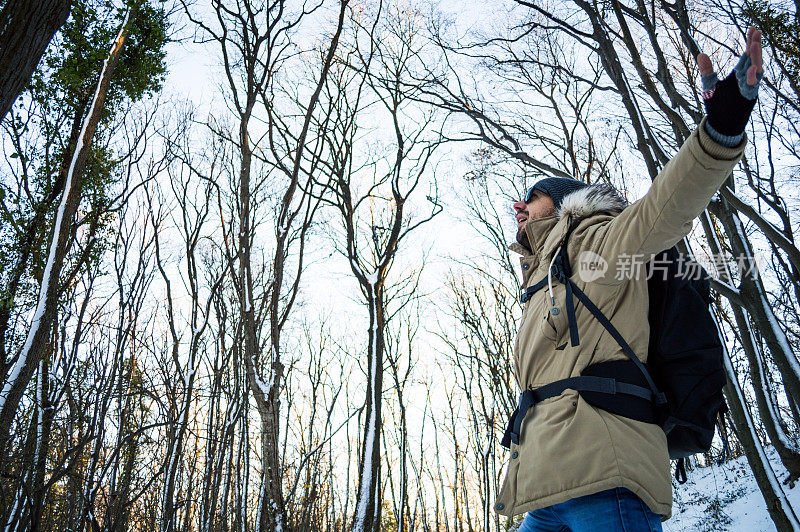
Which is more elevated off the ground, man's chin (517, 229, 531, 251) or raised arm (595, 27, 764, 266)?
man's chin (517, 229, 531, 251)

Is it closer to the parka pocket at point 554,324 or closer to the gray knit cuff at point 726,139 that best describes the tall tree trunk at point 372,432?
the parka pocket at point 554,324

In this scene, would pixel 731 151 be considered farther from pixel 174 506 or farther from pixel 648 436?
pixel 174 506

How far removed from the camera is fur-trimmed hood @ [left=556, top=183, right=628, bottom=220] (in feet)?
5.80

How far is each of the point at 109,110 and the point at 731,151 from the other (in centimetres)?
933

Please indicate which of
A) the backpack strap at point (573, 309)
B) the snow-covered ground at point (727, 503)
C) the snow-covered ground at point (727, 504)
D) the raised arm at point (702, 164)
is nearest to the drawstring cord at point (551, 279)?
the backpack strap at point (573, 309)

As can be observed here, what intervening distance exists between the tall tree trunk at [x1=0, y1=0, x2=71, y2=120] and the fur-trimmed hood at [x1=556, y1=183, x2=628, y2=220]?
2.85m

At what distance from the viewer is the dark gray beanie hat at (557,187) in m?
2.08

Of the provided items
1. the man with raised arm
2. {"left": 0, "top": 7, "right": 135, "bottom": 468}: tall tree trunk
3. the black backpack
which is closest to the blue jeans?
the man with raised arm

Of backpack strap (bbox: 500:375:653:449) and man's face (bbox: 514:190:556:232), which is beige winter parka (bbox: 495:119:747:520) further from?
man's face (bbox: 514:190:556:232)

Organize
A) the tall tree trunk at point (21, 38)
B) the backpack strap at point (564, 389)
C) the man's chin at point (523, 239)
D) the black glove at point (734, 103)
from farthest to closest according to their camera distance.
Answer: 1. the tall tree trunk at point (21, 38)
2. the man's chin at point (523, 239)
3. the backpack strap at point (564, 389)
4. the black glove at point (734, 103)

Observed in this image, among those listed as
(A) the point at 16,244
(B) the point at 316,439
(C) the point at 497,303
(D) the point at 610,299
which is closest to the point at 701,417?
(D) the point at 610,299

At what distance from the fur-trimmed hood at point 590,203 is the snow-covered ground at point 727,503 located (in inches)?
260

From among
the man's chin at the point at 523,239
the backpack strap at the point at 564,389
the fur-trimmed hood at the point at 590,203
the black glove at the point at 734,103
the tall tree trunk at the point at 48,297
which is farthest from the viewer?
the tall tree trunk at the point at 48,297

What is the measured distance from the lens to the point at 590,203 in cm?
179
